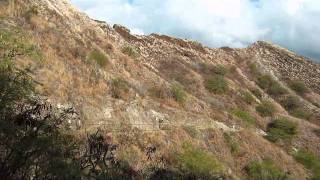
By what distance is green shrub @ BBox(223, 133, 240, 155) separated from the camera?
132 ft

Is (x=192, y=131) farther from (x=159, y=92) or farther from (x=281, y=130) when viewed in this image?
(x=281, y=130)

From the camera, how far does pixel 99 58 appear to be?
38.9 metres

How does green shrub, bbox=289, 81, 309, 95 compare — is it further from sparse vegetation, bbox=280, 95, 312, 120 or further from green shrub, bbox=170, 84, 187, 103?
green shrub, bbox=170, 84, 187, 103

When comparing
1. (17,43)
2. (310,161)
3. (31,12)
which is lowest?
(310,161)

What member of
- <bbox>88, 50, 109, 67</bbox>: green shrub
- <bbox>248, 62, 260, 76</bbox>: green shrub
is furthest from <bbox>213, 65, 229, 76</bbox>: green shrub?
<bbox>88, 50, 109, 67</bbox>: green shrub

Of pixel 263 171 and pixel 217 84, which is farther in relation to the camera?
pixel 217 84

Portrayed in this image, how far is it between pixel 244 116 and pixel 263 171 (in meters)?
11.9

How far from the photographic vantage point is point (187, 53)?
63.4 metres

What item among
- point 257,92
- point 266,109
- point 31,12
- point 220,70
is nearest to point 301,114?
point 257,92

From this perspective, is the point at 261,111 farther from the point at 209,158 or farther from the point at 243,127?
the point at 209,158

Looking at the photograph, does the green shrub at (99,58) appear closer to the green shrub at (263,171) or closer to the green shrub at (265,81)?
the green shrub at (263,171)

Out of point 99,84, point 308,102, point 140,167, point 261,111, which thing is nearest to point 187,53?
point 261,111

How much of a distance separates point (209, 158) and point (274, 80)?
36.7m

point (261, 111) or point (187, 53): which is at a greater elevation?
point (187, 53)
